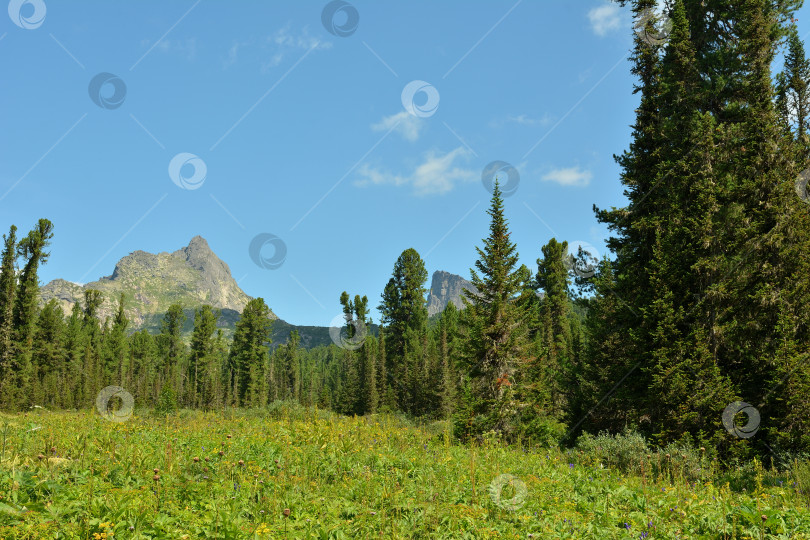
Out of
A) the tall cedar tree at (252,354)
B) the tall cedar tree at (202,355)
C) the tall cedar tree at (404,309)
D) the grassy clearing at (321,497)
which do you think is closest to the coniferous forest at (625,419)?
the grassy clearing at (321,497)

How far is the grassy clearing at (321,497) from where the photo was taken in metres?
4.42

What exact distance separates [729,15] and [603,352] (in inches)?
563

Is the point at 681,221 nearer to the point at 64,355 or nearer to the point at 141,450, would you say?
the point at 141,450

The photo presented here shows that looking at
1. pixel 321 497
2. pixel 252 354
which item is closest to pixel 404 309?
pixel 252 354

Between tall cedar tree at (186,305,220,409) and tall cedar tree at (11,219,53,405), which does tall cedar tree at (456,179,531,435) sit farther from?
tall cedar tree at (186,305,220,409)

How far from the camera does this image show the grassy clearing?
4418mm

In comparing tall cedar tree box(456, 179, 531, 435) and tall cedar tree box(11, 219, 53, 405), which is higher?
tall cedar tree box(11, 219, 53, 405)

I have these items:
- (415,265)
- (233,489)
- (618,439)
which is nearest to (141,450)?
(233,489)

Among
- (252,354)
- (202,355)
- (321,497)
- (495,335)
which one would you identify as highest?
(202,355)

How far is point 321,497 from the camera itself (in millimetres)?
5484

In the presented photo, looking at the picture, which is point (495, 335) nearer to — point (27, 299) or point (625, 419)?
point (625, 419)

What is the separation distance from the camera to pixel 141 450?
702 centimetres

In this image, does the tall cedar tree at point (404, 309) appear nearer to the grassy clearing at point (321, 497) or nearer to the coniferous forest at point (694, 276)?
the coniferous forest at point (694, 276)

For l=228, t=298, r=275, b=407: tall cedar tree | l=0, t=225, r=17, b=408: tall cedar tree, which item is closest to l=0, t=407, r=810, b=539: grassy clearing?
l=0, t=225, r=17, b=408: tall cedar tree
